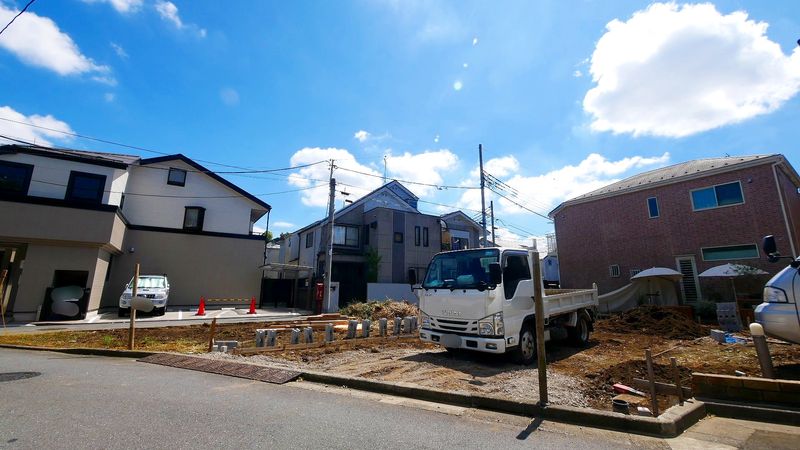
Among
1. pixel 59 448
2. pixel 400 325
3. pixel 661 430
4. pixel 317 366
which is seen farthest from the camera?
pixel 400 325

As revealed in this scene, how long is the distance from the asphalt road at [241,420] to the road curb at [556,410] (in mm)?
157

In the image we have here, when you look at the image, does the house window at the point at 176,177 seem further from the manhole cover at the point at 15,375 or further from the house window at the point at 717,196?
the house window at the point at 717,196

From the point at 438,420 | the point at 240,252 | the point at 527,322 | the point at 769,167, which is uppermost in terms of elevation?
the point at 769,167

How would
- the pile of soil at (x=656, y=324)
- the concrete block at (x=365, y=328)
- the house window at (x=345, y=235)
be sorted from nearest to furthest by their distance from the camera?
1. the concrete block at (x=365, y=328)
2. the pile of soil at (x=656, y=324)
3. the house window at (x=345, y=235)

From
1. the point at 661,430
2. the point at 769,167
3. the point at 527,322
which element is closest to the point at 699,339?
the point at 527,322

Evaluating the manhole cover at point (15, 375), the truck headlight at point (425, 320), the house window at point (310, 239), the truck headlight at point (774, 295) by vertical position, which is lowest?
the manhole cover at point (15, 375)

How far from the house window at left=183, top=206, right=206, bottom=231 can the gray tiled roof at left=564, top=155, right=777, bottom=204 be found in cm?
2339

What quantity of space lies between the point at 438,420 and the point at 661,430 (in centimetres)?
226

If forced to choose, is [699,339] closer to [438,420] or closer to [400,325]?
[400,325]

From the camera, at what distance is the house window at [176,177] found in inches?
842

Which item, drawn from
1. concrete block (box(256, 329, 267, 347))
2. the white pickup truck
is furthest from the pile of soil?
concrete block (box(256, 329, 267, 347))

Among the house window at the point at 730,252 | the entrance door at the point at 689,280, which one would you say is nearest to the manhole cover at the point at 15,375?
the entrance door at the point at 689,280

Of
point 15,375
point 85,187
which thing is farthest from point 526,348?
point 85,187

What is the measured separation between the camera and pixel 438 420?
402cm
